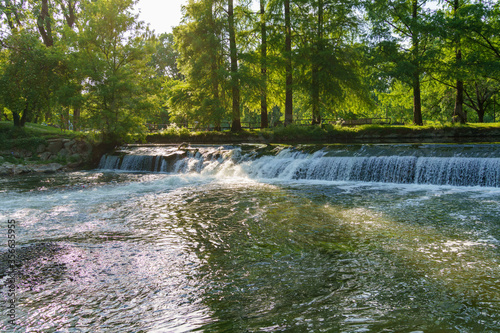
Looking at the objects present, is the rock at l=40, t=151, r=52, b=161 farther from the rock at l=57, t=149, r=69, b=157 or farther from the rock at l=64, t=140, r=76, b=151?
the rock at l=64, t=140, r=76, b=151

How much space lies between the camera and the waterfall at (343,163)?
11680mm

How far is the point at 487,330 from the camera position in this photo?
3.26m

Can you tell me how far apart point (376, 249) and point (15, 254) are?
5.79 metres

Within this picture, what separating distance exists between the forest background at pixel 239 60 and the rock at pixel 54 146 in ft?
5.84

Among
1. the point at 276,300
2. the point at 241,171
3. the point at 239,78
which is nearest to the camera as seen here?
the point at 276,300

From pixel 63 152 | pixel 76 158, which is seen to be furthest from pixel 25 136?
pixel 76 158

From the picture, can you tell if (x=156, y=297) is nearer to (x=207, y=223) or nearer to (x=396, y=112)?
(x=207, y=223)

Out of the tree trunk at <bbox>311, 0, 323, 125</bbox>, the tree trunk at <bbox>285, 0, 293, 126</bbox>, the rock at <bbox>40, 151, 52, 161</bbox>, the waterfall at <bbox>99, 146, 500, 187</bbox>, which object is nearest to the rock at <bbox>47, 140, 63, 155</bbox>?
the rock at <bbox>40, 151, 52, 161</bbox>

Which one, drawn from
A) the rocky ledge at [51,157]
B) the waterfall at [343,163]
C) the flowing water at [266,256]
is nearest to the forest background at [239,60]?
the rocky ledge at [51,157]

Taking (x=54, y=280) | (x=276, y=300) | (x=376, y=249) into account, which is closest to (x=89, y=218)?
(x=54, y=280)

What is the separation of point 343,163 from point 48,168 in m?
15.6

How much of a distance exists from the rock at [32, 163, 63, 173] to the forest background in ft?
9.56

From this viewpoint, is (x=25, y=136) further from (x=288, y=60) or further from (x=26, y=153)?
(x=288, y=60)

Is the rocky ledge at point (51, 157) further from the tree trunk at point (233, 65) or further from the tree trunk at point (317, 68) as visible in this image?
the tree trunk at point (317, 68)
